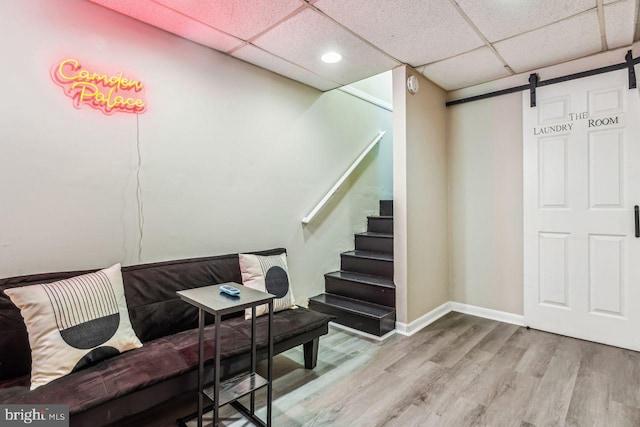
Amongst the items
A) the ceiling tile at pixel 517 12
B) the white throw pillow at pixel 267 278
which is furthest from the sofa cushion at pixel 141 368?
the ceiling tile at pixel 517 12

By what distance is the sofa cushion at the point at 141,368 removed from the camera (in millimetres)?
1468

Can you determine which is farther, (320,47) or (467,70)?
(467,70)

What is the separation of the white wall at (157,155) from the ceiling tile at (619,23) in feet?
7.70

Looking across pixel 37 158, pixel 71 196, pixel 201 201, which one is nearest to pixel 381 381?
pixel 201 201

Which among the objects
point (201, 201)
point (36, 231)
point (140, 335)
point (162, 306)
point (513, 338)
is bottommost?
point (513, 338)

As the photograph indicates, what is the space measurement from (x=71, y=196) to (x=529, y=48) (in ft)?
11.8

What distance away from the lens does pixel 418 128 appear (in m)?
3.38

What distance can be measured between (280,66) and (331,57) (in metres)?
0.49

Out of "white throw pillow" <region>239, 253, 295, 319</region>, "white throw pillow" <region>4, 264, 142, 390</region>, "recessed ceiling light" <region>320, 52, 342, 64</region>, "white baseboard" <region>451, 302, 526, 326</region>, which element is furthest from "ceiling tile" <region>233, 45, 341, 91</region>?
"white baseboard" <region>451, 302, 526, 326</region>

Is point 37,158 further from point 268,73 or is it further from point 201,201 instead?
point 268,73

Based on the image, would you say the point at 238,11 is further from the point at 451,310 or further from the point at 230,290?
the point at 451,310

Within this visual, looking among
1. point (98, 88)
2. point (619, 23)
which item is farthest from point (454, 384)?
point (98, 88)

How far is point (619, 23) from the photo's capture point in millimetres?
2418

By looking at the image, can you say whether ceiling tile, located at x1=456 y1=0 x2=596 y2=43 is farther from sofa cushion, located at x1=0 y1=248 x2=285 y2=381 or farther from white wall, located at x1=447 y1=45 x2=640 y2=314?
sofa cushion, located at x1=0 y1=248 x2=285 y2=381
